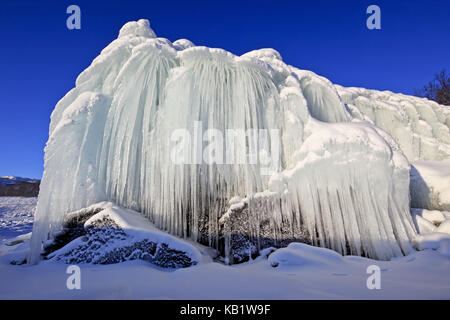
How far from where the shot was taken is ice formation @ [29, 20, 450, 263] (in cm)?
430

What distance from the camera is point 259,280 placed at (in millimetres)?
2434

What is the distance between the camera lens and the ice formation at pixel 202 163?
4.30 meters

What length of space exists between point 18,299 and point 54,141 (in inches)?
123

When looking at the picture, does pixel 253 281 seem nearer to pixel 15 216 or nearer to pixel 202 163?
pixel 202 163

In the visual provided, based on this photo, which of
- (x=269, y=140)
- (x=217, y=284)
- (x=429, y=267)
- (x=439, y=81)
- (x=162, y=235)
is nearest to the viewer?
(x=217, y=284)

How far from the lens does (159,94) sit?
16.7 feet

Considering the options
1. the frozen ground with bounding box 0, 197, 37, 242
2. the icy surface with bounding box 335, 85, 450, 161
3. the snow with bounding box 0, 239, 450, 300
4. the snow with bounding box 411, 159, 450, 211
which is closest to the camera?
the snow with bounding box 0, 239, 450, 300

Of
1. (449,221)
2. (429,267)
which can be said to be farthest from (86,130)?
(449,221)

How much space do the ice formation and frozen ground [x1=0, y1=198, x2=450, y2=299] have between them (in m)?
0.87

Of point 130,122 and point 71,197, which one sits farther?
point 130,122

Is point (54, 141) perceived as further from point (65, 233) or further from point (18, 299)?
point (18, 299)
